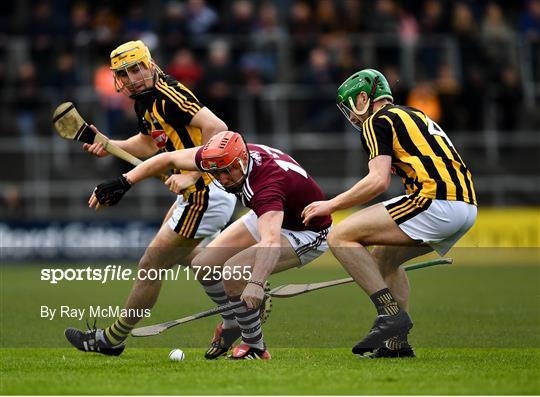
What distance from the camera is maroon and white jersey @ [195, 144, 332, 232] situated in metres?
7.41

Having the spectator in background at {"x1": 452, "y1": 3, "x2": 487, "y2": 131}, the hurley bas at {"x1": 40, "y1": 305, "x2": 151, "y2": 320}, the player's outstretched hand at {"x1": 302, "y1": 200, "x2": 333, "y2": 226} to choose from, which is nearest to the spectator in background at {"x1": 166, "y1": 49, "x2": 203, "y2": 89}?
the spectator in background at {"x1": 452, "y1": 3, "x2": 487, "y2": 131}

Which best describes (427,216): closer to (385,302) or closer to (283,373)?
(385,302)

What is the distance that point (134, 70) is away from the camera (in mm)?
8430

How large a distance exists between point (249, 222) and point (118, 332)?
1.16 metres

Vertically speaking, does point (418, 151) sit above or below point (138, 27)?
above

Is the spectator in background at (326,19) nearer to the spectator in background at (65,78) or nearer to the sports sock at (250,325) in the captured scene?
the spectator in background at (65,78)

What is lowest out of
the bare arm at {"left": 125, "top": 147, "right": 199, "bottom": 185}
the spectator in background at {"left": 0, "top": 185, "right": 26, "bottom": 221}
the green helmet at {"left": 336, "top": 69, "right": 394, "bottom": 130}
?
the spectator in background at {"left": 0, "top": 185, "right": 26, "bottom": 221}

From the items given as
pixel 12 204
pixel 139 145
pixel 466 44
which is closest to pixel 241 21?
A: pixel 466 44

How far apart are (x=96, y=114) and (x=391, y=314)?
420 inches

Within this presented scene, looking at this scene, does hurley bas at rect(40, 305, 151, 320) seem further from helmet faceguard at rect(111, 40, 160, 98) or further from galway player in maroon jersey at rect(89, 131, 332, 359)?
helmet faceguard at rect(111, 40, 160, 98)

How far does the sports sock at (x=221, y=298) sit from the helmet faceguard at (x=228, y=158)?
94cm

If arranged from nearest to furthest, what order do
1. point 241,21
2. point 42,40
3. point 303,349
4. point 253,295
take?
point 253,295 → point 303,349 → point 42,40 → point 241,21

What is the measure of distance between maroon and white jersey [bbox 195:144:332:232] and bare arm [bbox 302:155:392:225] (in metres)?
0.24

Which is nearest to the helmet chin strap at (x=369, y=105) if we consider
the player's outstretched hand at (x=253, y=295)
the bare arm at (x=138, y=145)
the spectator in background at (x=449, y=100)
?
the player's outstretched hand at (x=253, y=295)
